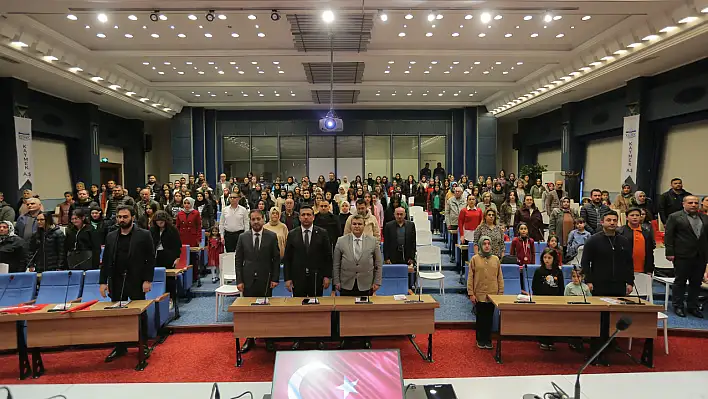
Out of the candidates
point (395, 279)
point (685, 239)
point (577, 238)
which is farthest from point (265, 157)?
point (685, 239)

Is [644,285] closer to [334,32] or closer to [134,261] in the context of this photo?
[134,261]

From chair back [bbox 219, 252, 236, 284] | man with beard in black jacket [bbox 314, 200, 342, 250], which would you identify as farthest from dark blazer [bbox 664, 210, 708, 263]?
chair back [bbox 219, 252, 236, 284]

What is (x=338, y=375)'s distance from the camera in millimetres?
1519

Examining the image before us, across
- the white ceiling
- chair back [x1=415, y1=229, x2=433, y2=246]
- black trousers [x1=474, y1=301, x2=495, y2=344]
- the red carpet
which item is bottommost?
the red carpet

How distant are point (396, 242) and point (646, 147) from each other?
26.4ft

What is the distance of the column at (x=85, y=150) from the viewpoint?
39.1 ft

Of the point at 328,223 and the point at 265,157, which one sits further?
the point at 265,157

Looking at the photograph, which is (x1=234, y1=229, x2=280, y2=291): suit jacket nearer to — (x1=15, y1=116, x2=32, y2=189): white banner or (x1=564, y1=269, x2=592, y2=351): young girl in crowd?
(x1=564, y1=269, x2=592, y2=351): young girl in crowd

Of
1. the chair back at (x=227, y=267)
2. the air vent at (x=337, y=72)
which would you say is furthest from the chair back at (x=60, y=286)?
the air vent at (x=337, y=72)

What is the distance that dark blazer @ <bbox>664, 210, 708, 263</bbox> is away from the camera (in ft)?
16.0

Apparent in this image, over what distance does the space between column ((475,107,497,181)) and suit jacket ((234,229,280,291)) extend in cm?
1242

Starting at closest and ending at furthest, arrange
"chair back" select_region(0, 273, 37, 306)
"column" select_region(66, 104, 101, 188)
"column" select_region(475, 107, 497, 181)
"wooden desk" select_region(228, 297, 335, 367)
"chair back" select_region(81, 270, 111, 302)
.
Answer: "wooden desk" select_region(228, 297, 335, 367)
"chair back" select_region(0, 273, 37, 306)
"chair back" select_region(81, 270, 111, 302)
"column" select_region(66, 104, 101, 188)
"column" select_region(475, 107, 497, 181)

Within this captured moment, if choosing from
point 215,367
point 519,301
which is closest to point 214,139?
point 215,367

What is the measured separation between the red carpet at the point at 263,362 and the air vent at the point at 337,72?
7.52m
